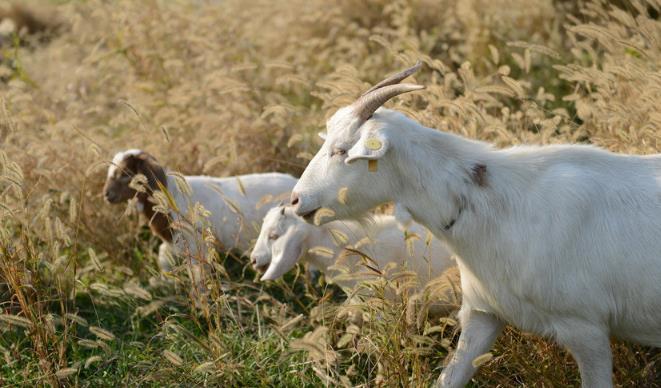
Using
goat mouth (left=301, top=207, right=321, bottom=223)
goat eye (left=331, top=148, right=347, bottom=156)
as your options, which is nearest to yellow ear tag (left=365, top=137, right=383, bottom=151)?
goat eye (left=331, top=148, right=347, bottom=156)

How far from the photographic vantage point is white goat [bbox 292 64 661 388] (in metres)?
4.06

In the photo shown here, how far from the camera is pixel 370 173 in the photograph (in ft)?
13.7

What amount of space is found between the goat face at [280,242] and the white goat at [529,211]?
140 centimetres

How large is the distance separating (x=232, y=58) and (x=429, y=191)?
230 inches

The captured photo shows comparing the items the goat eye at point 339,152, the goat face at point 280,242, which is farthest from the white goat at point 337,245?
the goat eye at point 339,152

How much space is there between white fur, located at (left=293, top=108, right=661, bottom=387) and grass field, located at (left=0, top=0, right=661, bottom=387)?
1.64 feet

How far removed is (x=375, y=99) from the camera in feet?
13.5

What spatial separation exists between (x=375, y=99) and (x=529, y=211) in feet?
3.10

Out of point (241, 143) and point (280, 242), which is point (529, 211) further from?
point (241, 143)

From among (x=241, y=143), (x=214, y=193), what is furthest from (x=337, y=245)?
(x=241, y=143)

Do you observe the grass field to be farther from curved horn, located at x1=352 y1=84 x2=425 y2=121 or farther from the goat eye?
curved horn, located at x1=352 y1=84 x2=425 y2=121

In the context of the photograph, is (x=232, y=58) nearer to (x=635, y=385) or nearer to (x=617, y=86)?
(x=617, y=86)

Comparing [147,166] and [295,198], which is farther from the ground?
[295,198]

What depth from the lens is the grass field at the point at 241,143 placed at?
4645 millimetres
